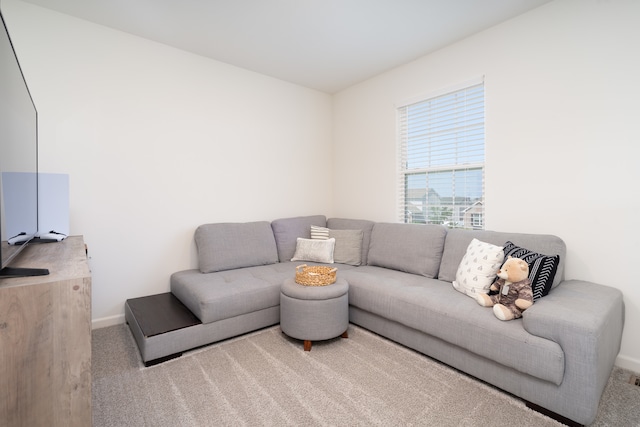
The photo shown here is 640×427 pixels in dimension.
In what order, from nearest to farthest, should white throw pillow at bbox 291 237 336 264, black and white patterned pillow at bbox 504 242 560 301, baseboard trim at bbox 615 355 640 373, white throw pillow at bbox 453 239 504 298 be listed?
black and white patterned pillow at bbox 504 242 560 301
baseboard trim at bbox 615 355 640 373
white throw pillow at bbox 453 239 504 298
white throw pillow at bbox 291 237 336 264

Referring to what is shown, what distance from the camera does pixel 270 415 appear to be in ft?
5.37

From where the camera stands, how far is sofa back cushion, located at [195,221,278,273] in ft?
9.87

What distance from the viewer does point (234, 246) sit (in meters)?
3.16

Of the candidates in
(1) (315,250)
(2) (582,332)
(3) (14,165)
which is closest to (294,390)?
(2) (582,332)

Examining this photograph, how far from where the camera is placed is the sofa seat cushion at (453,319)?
1600mm

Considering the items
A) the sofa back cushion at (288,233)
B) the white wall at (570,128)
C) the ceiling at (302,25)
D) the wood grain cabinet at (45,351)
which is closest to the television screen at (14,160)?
the wood grain cabinet at (45,351)

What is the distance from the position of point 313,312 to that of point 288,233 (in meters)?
1.48

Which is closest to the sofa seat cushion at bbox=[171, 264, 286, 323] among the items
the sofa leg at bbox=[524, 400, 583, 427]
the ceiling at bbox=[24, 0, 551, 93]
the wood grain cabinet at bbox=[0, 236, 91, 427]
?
the wood grain cabinet at bbox=[0, 236, 91, 427]

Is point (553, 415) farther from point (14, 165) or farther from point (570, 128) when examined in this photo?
point (14, 165)

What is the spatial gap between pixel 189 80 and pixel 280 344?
2.77 m

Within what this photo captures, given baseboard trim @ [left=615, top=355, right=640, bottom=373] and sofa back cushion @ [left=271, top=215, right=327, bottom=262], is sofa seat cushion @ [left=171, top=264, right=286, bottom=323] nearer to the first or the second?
sofa back cushion @ [left=271, top=215, right=327, bottom=262]

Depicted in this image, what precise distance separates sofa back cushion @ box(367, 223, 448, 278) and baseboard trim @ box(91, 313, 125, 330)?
2504 millimetres

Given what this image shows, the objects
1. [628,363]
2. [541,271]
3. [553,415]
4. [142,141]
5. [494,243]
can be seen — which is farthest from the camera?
[142,141]

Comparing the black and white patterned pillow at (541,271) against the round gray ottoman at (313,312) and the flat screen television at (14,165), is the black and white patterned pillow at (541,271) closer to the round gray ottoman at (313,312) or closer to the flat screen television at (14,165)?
the round gray ottoman at (313,312)
